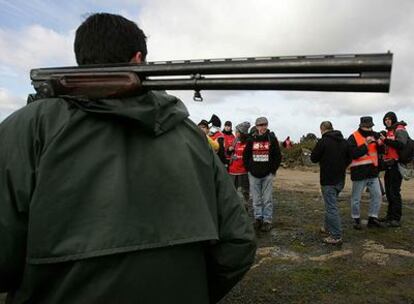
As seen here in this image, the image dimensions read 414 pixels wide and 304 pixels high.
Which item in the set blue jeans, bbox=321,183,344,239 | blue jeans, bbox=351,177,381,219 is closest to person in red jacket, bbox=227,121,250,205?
blue jeans, bbox=351,177,381,219

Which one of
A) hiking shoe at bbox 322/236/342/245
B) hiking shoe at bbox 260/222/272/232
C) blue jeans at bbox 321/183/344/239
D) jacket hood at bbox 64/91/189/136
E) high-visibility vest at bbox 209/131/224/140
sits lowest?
hiking shoe at bbox 322/236/342/245

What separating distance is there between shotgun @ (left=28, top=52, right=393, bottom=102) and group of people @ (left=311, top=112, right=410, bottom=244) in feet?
20.2

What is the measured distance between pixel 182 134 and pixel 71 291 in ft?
2.56

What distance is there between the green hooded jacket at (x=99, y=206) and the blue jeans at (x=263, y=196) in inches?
259

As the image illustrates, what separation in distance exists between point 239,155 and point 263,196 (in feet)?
5.40

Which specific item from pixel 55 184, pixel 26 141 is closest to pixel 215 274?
pixel 55 184

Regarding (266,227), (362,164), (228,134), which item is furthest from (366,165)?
(228,134)

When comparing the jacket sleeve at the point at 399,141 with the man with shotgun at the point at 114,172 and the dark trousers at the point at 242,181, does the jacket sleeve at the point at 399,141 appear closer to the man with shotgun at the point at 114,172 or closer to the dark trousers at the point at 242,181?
the dark trousers at the point at 242,181

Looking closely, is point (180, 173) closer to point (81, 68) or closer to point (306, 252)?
point (81, 68)

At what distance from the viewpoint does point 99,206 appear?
5.48ft

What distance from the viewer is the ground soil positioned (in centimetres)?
533

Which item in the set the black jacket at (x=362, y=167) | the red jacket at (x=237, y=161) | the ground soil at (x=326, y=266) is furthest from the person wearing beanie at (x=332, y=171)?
the red jacket at (x=237, y=161)

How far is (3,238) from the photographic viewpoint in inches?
66.1

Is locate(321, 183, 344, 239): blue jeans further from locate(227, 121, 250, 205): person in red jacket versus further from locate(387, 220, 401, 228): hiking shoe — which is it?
locate(227, 121, 250, 205): person in red jacket
